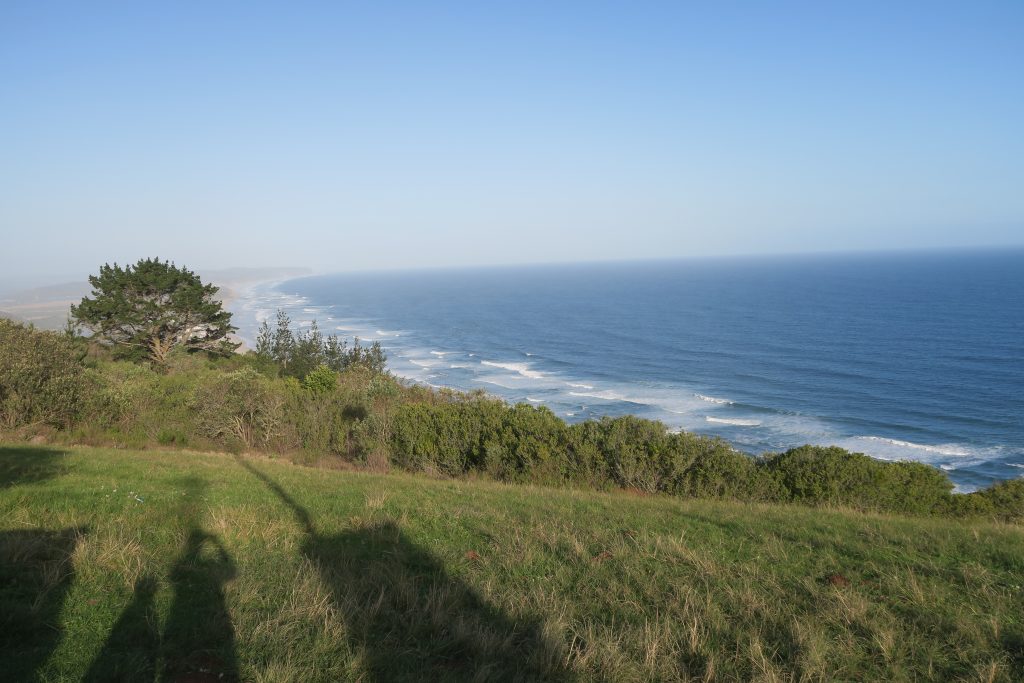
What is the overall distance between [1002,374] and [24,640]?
219 feet

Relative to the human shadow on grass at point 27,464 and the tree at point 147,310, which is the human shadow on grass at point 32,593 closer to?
the human shadow on grass at point 27,464

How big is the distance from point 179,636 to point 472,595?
104 inches

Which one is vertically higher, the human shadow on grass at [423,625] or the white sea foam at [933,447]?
the human shadow on grass at [423,625]

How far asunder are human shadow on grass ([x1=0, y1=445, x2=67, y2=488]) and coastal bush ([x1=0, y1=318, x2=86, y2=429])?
16.9 feet

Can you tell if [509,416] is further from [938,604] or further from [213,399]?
[938,604]

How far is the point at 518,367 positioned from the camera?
67.9 meters

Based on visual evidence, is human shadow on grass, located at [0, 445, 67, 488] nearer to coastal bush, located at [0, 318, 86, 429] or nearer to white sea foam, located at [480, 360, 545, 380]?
coastal bush, located at [0, 318, 86, 429]

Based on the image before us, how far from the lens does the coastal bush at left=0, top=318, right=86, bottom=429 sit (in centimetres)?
1902

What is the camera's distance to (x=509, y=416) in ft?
64.7

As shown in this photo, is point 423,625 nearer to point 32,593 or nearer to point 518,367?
point 32,593

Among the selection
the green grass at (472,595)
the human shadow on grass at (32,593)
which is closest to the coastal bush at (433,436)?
the green grass at (472,595)

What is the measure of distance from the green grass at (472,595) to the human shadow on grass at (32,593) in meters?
0.02

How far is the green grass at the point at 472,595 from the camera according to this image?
502 centimetres

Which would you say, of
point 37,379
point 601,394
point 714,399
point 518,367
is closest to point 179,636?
point 37,379
